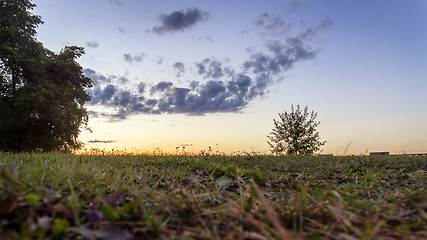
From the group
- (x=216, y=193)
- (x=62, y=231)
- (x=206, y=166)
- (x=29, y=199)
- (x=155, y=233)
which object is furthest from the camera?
(x=206, y=166)

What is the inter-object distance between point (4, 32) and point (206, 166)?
76.5 ft

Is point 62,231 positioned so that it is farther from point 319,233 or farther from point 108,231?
point 319,233

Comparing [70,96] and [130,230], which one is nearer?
[130,230]

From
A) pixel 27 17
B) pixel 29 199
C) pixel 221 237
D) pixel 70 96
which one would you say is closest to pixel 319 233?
pixel 221 237

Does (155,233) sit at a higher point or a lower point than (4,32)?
lower

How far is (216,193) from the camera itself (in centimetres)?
316

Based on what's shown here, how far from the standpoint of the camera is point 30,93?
70.9 ft

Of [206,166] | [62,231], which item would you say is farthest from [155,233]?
[206,166]

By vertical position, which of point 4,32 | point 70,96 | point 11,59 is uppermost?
point 4,32

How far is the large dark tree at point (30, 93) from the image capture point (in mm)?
21300

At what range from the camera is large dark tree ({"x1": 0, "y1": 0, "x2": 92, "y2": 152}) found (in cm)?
2130

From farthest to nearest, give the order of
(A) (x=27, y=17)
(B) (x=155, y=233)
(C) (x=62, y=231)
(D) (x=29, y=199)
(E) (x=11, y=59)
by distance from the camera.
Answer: (A) (x=27, y=17) → (E) (x=11, y=59) → (D) (x=29, y=199) → (B) (x=155, y=233) → (C) (x=62, y=231)

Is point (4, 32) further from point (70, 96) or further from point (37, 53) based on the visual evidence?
point (70, 96)

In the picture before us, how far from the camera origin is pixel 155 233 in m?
2.01
